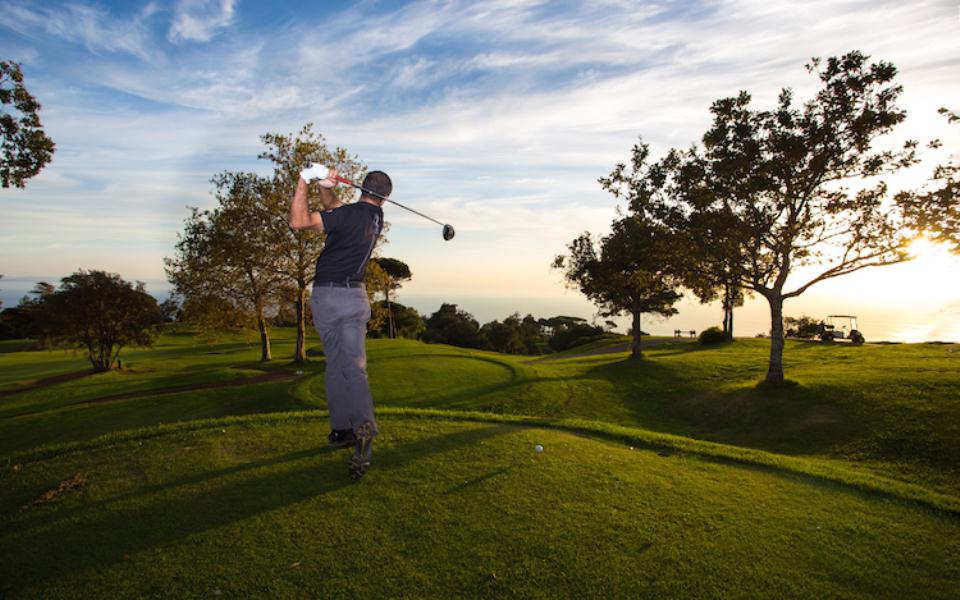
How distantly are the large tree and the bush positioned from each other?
114ft

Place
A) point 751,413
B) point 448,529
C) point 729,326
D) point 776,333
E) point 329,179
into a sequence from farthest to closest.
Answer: point 729,326
point 776,333
point 751,413
point 329,179
point 448,529

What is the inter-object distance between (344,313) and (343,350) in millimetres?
497

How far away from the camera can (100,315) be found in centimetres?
2662

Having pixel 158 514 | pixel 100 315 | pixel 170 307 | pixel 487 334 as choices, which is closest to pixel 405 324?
pixel 487 334

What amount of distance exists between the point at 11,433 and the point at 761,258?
2871 cm

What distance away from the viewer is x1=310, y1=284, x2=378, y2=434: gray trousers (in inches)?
251

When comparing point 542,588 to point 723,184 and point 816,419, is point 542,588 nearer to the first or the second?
point 816,419

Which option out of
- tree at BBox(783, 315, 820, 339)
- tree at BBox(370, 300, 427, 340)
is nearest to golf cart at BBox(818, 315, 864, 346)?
tree at BBox(783, 315, 820, 339)

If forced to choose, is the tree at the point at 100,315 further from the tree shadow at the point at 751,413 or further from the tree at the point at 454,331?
the tree at the point at 454,331

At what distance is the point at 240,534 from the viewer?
470cm

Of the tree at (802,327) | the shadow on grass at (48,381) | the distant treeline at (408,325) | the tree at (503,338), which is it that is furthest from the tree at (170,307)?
the tree at (802,327)

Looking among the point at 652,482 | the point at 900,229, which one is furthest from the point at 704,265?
the point at 652,482

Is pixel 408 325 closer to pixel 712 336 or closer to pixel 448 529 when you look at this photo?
pixel 712 336

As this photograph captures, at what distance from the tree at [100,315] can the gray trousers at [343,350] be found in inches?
1073
